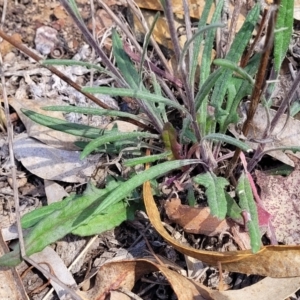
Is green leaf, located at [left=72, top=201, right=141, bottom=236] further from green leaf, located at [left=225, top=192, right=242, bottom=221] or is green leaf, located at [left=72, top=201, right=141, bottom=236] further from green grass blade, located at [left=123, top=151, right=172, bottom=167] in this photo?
green leaf, located at [left=225, top=192, right=242, bottom=221]

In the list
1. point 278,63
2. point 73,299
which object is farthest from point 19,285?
point 278,63

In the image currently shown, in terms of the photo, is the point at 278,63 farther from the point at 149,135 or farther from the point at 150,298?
the point at 150,298

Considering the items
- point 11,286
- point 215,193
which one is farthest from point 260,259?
point 11,286

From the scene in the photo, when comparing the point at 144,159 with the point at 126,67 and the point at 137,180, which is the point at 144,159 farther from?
the point at 126,67

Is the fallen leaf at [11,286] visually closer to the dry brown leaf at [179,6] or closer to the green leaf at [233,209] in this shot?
the green leaf at [233,209]

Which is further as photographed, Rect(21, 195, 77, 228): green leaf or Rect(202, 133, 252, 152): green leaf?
Rect(21, 195, 77, 228): green leaf

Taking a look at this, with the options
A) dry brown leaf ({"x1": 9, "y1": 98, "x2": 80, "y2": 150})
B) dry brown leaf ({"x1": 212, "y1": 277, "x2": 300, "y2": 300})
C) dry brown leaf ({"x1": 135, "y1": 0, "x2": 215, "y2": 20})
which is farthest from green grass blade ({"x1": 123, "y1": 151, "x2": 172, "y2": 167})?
dry brown leaf ({"x1": 135, "y1": 0, "x2": 215, "y2": 20})
